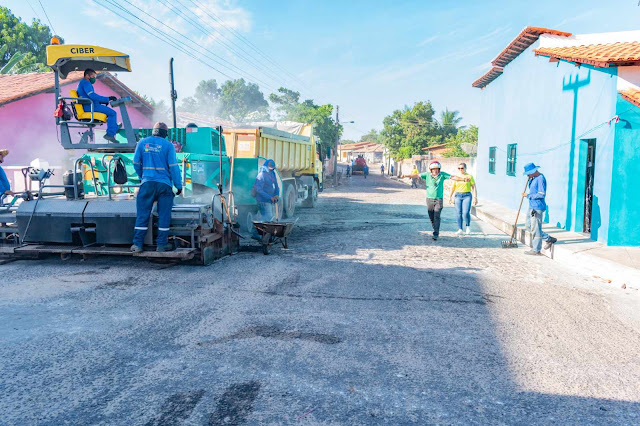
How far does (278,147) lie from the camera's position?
11.9 meters

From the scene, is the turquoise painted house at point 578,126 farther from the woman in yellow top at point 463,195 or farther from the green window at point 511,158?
the woman in yellow top at point 463,195

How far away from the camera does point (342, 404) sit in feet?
9.63

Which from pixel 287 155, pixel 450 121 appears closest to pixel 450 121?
pixel 450 121

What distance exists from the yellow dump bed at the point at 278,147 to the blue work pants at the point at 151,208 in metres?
2.35

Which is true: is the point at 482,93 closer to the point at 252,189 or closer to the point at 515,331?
the point at 252,189

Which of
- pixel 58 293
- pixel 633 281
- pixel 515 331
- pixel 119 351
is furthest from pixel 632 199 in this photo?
pixel 58 293

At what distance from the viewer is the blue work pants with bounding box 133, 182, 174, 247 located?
622 cm

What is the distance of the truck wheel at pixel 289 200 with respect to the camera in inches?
486

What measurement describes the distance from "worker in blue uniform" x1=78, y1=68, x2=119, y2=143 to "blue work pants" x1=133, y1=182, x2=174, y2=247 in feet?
5.13

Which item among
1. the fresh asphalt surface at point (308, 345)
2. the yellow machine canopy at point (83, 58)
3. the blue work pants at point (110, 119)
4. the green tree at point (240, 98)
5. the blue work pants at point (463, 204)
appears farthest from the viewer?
the green tree at point (240, 98)

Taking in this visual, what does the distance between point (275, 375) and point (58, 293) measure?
3232 millimetres

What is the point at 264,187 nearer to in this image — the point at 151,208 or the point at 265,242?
the point at 265,242

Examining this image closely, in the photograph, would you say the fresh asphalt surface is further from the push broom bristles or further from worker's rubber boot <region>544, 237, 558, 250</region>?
the push broom bristles

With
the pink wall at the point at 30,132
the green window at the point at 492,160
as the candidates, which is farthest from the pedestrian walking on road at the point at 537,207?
the pink wall at the point at 30,132
